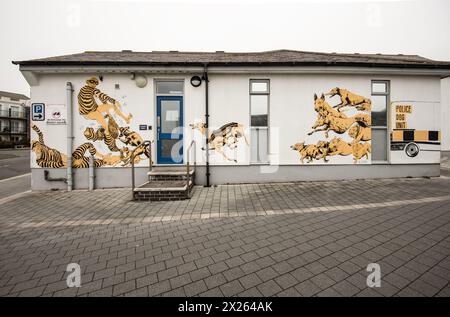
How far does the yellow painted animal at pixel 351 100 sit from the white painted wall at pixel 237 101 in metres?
0.15

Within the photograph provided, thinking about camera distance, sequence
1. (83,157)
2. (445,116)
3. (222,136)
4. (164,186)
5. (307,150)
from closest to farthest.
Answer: (164,186), (83,157), (222,136), (307,150), (445,116)

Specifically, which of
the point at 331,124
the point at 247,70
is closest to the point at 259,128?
the point at 247,70

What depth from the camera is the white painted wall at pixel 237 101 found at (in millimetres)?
7156

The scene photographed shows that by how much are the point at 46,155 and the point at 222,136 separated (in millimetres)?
5736

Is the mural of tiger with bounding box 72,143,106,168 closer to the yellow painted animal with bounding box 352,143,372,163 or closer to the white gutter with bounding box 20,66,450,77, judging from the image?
the white gutter with bounding box 20,66,450,77

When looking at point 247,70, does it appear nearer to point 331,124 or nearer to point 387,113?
point 331,124

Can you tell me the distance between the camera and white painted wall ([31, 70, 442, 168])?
716 centimetres

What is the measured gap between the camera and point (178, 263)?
2859 millimetres

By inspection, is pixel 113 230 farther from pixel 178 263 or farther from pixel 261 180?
pixel 261 180

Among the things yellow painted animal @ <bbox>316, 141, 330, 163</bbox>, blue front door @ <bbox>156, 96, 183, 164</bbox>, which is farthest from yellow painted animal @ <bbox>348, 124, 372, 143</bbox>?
blue front door @ <bbox>156, 96, 183, 164</bbox>

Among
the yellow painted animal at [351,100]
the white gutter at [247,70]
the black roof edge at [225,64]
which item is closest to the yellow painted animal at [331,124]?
the yellow painted animal at [351,100]

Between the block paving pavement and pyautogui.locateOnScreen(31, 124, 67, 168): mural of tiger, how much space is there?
1.52m

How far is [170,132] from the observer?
7457 millimetres
